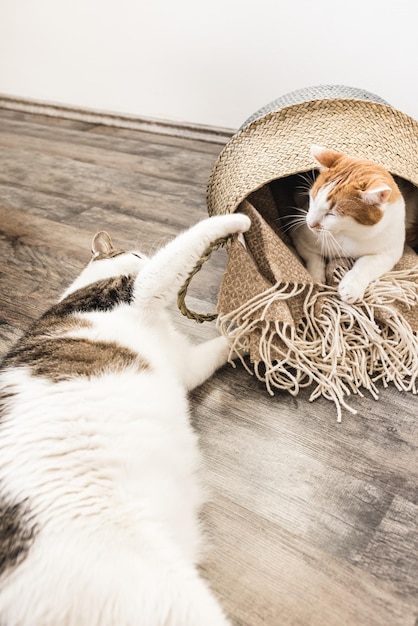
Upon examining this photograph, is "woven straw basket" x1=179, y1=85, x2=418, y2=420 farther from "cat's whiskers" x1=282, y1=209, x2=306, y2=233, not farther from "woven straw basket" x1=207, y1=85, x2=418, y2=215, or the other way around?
"cat's whiskers" x1=282, y1=209, x2=306, y2=233

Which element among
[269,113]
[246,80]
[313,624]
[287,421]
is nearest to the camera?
[313,624]

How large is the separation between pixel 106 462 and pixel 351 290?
0.76 metres

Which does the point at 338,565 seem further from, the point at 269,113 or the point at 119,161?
the point at 119,161

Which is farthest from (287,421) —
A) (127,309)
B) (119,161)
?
(119,161)

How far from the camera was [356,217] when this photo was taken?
4.19ft

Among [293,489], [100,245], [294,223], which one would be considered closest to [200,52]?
[294,223]

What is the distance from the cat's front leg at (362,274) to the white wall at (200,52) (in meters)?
1.18

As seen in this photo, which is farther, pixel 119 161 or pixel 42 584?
pixel 119 161

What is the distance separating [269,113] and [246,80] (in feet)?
4.35

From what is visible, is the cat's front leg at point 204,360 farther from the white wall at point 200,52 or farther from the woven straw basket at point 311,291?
the white wall at point 200,52

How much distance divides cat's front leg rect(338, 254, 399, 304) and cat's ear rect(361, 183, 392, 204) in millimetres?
191

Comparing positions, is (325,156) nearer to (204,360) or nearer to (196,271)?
(196,271)

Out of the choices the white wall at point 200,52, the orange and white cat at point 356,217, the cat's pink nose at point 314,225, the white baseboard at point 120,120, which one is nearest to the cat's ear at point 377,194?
the orange and white cat at point 356,217

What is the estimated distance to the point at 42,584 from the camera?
0.71 m
